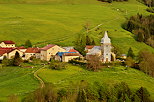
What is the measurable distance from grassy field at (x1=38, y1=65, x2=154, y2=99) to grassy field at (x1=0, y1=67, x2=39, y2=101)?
2.53 metres

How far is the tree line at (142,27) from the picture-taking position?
11299 centimetres

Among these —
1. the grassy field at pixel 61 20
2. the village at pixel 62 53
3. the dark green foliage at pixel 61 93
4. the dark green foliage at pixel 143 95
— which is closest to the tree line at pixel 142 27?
the grassy field at pixel 61 20

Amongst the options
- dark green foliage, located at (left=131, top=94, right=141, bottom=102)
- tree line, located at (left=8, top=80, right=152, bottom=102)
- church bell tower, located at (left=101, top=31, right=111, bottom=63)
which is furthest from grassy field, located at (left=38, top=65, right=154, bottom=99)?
church bell tower, located at (left=101, top=31, right=111, bottom=63)

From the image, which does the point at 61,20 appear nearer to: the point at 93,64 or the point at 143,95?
the point at 93,64

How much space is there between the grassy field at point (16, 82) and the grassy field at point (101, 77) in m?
2.53

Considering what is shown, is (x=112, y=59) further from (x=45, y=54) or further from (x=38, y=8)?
(x=38, y=8)

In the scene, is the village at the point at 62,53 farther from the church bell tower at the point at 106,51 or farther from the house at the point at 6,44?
the house at the point at 6,44

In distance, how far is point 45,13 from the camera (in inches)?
5404

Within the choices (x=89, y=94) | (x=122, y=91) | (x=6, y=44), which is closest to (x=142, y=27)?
(x=6, y=44)

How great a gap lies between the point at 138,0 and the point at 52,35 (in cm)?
10489

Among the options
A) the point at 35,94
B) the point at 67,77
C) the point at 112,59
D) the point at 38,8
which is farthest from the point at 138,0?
the point at 35,94

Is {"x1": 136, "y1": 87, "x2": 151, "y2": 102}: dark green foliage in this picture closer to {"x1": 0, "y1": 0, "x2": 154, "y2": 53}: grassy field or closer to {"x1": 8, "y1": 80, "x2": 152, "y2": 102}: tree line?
{"x1": 8, "y1": 80, "x2": 152, "y2": 102}: tree line

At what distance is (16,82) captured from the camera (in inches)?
1999

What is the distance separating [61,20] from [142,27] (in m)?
33.7
